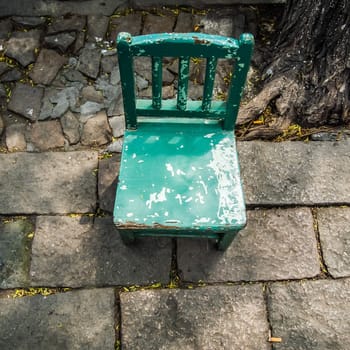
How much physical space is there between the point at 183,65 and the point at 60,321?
1.72 m

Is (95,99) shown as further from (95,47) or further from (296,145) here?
(296,145)

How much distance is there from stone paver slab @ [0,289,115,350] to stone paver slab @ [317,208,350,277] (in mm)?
1466

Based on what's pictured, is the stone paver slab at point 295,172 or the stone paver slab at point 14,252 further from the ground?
the stone paver slab at point 295,172

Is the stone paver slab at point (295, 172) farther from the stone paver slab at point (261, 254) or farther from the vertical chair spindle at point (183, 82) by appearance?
the vertical chair spindle at point (183, 82)

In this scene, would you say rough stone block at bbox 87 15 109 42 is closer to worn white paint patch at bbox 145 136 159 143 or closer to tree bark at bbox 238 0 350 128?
tree bark at bbox 238 0 350 128

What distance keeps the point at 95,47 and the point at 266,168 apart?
182 cm

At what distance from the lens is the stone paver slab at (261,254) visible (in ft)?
8.68

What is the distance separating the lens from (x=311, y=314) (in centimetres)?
253

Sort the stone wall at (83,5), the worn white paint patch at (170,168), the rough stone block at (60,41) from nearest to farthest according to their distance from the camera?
the worn white paint patch at (170,168) → the rough stone block at (60,41) → the stone wall at (83,5)

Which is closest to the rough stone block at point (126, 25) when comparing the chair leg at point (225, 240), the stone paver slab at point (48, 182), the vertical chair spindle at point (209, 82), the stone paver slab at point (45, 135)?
the stone paver slab at point (45, 135)

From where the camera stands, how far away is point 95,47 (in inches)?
138

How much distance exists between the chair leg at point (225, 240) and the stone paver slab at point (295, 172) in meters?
0.42

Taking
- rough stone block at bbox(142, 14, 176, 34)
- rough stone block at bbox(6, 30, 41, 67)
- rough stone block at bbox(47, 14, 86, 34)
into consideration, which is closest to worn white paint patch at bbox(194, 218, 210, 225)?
rough stone block at bbox(142, 14, 176, 34)

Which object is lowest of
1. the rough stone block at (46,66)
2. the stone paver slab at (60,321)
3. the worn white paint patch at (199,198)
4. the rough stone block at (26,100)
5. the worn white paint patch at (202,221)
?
the stone paver slab at (60,321)
